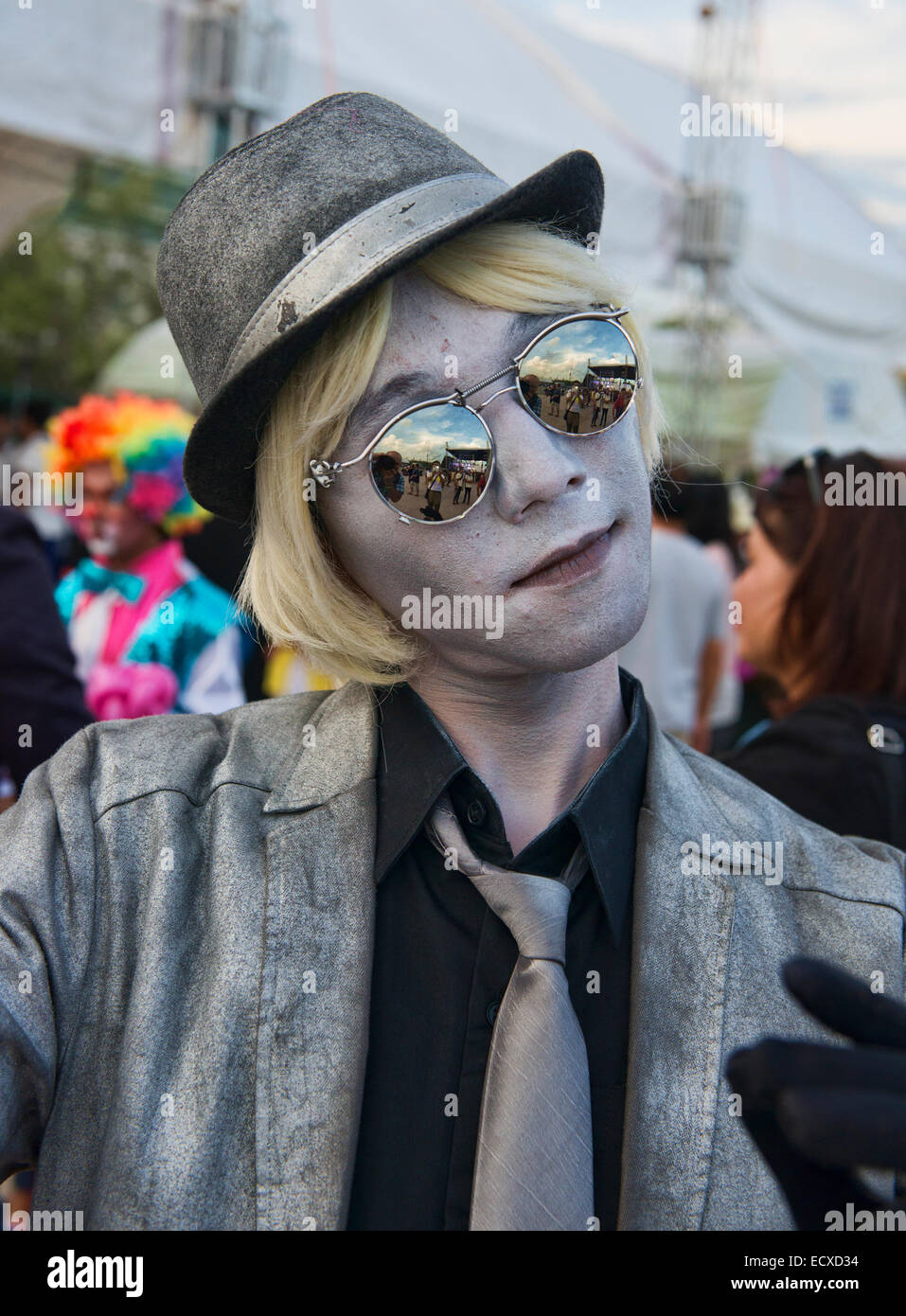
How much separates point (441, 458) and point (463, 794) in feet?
1.38

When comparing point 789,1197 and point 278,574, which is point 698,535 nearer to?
point 278,574

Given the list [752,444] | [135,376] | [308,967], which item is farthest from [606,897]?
[752,444]

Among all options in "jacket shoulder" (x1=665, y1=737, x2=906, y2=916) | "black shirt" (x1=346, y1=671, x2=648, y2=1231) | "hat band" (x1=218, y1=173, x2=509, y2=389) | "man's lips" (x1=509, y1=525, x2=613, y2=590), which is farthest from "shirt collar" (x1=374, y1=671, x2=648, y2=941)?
"hat band" (x1=218, y1=173, x2=509, y2=389)

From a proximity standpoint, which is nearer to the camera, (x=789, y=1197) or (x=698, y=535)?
(x=789, y=1197)

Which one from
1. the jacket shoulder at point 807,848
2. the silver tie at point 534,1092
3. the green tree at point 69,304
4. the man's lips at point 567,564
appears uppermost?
the green tree at point 69,304

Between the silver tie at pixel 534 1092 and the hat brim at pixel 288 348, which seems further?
the hat brim at pixel 288 348

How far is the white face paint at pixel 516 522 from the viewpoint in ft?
4.53

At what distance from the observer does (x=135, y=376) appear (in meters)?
8.14

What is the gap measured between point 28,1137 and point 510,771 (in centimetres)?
70

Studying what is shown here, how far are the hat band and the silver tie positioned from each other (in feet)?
2.26

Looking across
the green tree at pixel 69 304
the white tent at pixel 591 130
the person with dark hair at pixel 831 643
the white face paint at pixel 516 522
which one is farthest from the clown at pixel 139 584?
the green tree at pixel 69 304

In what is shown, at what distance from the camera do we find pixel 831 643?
2.95m

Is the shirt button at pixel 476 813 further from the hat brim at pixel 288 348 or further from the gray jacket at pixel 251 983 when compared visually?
the hat brim at pixel 288 348

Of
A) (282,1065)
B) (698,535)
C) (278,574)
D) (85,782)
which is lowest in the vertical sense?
Answer: (282,1065)
